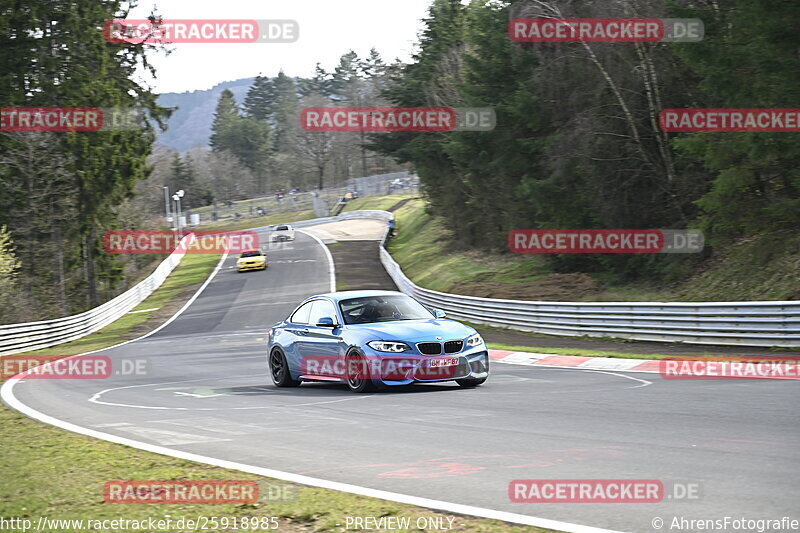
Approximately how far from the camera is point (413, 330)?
1285cm

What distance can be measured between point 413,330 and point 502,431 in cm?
413

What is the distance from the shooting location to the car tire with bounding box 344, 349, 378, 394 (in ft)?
42.7

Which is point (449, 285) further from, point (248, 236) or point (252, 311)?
point (248, 236)

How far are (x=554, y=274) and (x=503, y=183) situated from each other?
8818mm

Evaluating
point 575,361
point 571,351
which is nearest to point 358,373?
point 575,361

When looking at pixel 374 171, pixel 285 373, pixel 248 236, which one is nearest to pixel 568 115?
pixel 285 373

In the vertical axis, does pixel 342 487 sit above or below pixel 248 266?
below

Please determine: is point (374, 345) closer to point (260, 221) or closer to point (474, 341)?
point (474, 341)

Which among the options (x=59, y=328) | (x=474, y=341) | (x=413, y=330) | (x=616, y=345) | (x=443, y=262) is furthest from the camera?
(x=443, y=262)

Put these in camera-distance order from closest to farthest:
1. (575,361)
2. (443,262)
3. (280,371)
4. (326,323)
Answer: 1. (326,323)
2. (280,371)
3. (575,361)
4. (443,262)

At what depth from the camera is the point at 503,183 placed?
43531mm

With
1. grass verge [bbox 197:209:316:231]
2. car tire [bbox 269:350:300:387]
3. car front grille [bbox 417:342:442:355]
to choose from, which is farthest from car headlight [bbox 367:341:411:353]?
grass verge [bbox 197:209:316:231]

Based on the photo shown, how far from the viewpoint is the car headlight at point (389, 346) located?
12.6m

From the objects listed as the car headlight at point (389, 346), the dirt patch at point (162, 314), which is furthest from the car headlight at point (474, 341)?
the dirt patch at point (162, 314)
